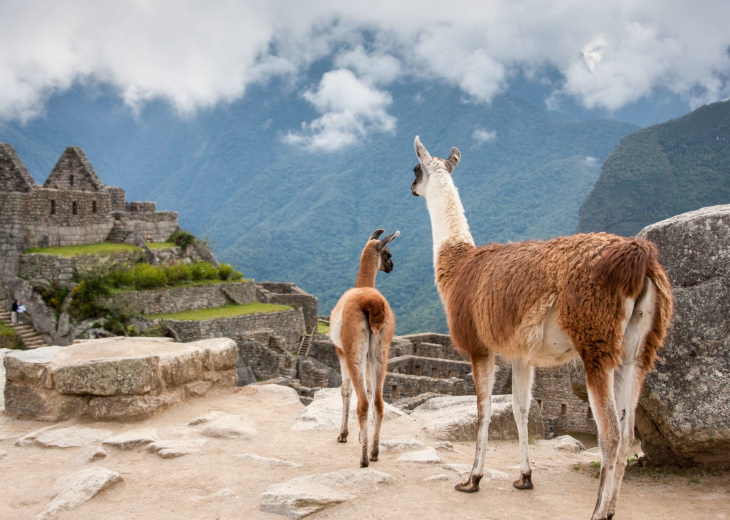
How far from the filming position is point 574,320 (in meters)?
4.25

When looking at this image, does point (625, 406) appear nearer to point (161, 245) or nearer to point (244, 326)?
point (244, 326)

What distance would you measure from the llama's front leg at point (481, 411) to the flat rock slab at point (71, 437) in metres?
4.01

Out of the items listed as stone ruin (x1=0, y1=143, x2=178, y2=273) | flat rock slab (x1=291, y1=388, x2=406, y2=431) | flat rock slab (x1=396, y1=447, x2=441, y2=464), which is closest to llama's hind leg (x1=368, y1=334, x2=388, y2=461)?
flat rock slab (x1=396, y1=447, x2=441, y2=464)

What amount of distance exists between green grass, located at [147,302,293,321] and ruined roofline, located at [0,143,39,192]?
23.5 ft

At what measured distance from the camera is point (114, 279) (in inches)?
914

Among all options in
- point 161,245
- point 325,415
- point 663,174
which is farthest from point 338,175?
point 325,415

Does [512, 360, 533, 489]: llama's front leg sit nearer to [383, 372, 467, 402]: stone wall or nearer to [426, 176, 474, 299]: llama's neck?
[426, 176, 474, 299]: llama's neck

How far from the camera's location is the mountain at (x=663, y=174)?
48594 mm

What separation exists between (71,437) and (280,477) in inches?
105

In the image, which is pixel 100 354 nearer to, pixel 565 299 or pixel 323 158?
pixel 565 299

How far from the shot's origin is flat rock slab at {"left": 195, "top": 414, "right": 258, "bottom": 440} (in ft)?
22.8

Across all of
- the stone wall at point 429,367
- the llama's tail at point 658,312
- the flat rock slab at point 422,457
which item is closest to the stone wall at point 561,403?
the stone wall at point 429,367

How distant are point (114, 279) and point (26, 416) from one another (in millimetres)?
16742

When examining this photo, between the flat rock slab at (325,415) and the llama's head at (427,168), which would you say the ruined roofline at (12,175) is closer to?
the flat rock slab at (325,415)
